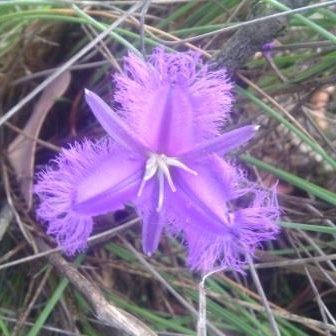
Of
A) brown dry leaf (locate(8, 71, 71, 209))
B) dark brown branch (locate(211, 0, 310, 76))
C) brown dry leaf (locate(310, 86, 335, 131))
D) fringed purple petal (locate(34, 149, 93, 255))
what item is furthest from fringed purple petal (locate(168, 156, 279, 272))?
brown dry leaf (locate(310, 86, 335, 131))

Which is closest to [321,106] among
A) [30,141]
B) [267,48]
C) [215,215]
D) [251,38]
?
[267,48]

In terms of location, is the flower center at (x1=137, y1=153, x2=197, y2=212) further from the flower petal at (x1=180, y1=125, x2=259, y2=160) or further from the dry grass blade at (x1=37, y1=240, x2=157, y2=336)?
the dry grass blade at (x1=37, y1=240, x2=157, y2=336)

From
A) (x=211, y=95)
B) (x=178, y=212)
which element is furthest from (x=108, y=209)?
(x=211, y=95)

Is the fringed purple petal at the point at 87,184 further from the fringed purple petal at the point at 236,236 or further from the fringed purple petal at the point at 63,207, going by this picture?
the fringed purple petal at the point at 236,236

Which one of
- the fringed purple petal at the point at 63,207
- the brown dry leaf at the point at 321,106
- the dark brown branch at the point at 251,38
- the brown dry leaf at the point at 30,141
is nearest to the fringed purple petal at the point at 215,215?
the fringed purple petal at the point at 63,207

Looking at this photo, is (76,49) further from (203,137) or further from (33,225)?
(203,137)

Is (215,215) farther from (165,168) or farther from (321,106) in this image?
(321,106)
